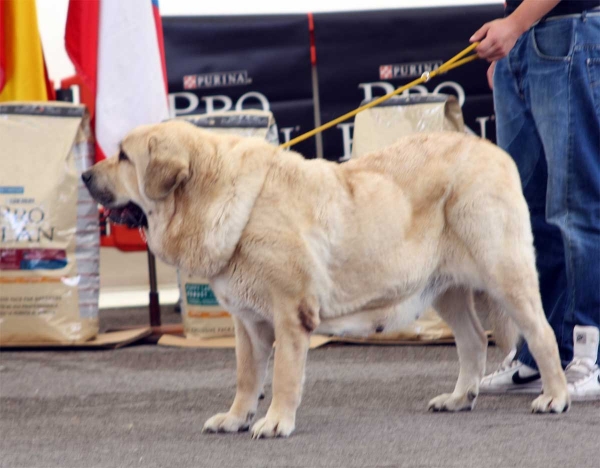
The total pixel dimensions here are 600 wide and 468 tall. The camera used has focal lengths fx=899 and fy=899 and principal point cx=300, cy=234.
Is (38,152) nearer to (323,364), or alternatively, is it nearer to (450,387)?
(323,364)

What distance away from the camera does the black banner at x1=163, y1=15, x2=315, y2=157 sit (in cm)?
464

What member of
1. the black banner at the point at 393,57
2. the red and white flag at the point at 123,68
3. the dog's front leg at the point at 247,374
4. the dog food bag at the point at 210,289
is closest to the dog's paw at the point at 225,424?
the dog's front leg at the point at 247,374

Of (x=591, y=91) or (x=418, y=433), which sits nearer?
(x=418, y=433)

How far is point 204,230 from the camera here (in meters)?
2.34

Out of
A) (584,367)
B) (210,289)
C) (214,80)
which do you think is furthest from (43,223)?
(584,367)

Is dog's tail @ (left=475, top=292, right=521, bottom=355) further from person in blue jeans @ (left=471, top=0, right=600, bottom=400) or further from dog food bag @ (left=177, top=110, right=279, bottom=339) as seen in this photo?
dog food bag @ (left=177, top=110, right=279, bottom=339)

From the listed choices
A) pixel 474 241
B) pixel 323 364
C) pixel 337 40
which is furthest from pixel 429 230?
pixel 337 40

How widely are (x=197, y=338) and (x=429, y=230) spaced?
1.79 metres

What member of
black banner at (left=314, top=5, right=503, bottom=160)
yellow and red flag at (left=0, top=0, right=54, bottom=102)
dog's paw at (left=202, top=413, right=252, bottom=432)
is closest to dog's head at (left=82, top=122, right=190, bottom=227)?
dog's paw at (left=202, top=413, right=252, bottom=432)

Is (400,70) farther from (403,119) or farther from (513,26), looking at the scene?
(513,26)

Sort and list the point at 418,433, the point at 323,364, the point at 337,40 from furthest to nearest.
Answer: the point at 337,40 → the point at 323,364 → the point at 418,433

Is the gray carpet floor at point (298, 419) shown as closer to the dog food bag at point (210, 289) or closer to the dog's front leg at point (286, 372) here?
the dog's front leg at point (286, 372)

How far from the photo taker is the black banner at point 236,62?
4.64 metres

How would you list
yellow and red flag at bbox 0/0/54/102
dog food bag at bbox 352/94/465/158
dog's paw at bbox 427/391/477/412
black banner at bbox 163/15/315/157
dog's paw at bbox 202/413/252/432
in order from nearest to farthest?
dog's paw at bbox 202/413/252/432
dog's paw at bbox 427/391/477/412
dog food bag at bbox 352/94/465/158
yellow and red flag at bbox 0/0/54/102
black banner at bbox 163/15/315/157
